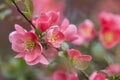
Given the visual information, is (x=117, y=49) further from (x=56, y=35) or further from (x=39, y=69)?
(x=56, y=35)

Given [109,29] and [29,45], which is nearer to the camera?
[29,45]

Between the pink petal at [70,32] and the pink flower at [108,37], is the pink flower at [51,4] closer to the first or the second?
the pink flower at [108,37]

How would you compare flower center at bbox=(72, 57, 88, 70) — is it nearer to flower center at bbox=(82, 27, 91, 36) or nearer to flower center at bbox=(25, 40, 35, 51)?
flower center at bbox=(25, 40, 35, 51)

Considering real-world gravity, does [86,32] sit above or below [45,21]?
below

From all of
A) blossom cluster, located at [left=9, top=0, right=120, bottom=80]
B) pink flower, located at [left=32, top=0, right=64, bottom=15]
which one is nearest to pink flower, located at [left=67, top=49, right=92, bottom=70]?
blossom cluster, located at [left=9, top=0, right=120, bottom=80]

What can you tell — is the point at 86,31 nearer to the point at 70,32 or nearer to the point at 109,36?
the point at 109,36

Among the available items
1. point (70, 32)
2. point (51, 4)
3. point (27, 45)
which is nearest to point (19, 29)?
point (27, 45)
